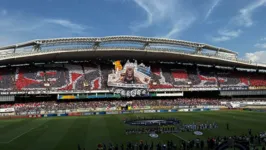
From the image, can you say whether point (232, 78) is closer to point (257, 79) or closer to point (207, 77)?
point (207, 77)

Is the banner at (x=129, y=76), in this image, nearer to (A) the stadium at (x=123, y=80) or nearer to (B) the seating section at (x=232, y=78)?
(A) the stadium at (x=123, y=80)

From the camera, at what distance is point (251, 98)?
78.6 m

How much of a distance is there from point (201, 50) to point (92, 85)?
3313 cm

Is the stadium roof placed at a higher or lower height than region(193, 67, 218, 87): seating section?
higher

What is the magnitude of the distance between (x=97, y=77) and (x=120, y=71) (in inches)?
297

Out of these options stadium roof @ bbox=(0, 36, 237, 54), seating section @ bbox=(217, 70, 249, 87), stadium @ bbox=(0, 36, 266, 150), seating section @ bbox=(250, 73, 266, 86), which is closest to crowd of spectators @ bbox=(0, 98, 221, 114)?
stadium @ bbox=(0, 36, 266, 150)

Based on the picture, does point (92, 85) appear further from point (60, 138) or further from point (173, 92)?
point (60, 138)

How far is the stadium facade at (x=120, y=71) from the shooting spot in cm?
6812

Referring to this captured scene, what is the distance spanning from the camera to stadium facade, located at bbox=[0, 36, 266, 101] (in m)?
68.1

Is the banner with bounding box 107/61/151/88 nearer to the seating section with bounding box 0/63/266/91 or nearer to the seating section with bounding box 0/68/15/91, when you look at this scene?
the seating section with bounding box 0/63/266/91

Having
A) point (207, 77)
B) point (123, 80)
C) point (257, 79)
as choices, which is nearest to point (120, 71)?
point (123, 80)

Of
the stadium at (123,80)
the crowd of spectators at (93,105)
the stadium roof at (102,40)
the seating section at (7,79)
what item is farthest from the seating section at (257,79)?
the seating section at (7,79)

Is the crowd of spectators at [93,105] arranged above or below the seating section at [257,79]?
below

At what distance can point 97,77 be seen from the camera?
252 feet
